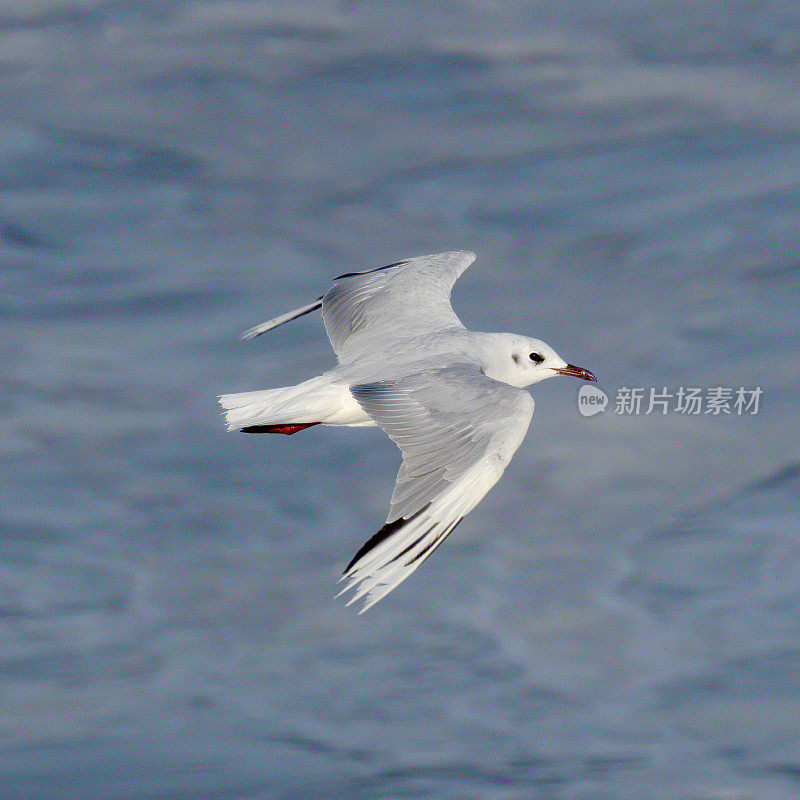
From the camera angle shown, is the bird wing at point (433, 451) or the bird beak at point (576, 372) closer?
the bird wing at point (433, 451)

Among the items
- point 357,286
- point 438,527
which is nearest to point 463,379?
point 438,527

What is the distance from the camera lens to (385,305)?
1254 centimetres

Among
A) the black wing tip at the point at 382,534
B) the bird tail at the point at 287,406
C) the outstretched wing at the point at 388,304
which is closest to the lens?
the black wing tip at the point at 382,534

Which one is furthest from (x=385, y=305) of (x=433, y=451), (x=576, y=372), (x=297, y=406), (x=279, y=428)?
(x=433, y=451)

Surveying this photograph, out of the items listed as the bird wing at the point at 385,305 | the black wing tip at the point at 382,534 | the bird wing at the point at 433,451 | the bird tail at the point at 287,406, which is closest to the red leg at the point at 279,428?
the bird tail at the point at 287,406

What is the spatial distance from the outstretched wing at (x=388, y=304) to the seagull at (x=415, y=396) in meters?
0.01

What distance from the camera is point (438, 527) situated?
29.9 feet

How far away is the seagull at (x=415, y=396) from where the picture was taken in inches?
360

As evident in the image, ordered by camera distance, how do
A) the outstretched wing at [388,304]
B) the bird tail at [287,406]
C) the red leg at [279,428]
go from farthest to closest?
the outstretched wing at [388,304], the red leg at [279,428], the bird tail at [287,406]

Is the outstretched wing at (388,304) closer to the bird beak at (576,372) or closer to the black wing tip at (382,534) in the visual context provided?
the bird beak at (576,372)

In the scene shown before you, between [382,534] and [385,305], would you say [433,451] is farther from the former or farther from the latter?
[385,305]

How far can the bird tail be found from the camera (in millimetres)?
10602

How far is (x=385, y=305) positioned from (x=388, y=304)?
0.08 feet

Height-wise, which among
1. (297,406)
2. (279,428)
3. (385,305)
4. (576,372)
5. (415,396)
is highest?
(385,305)
